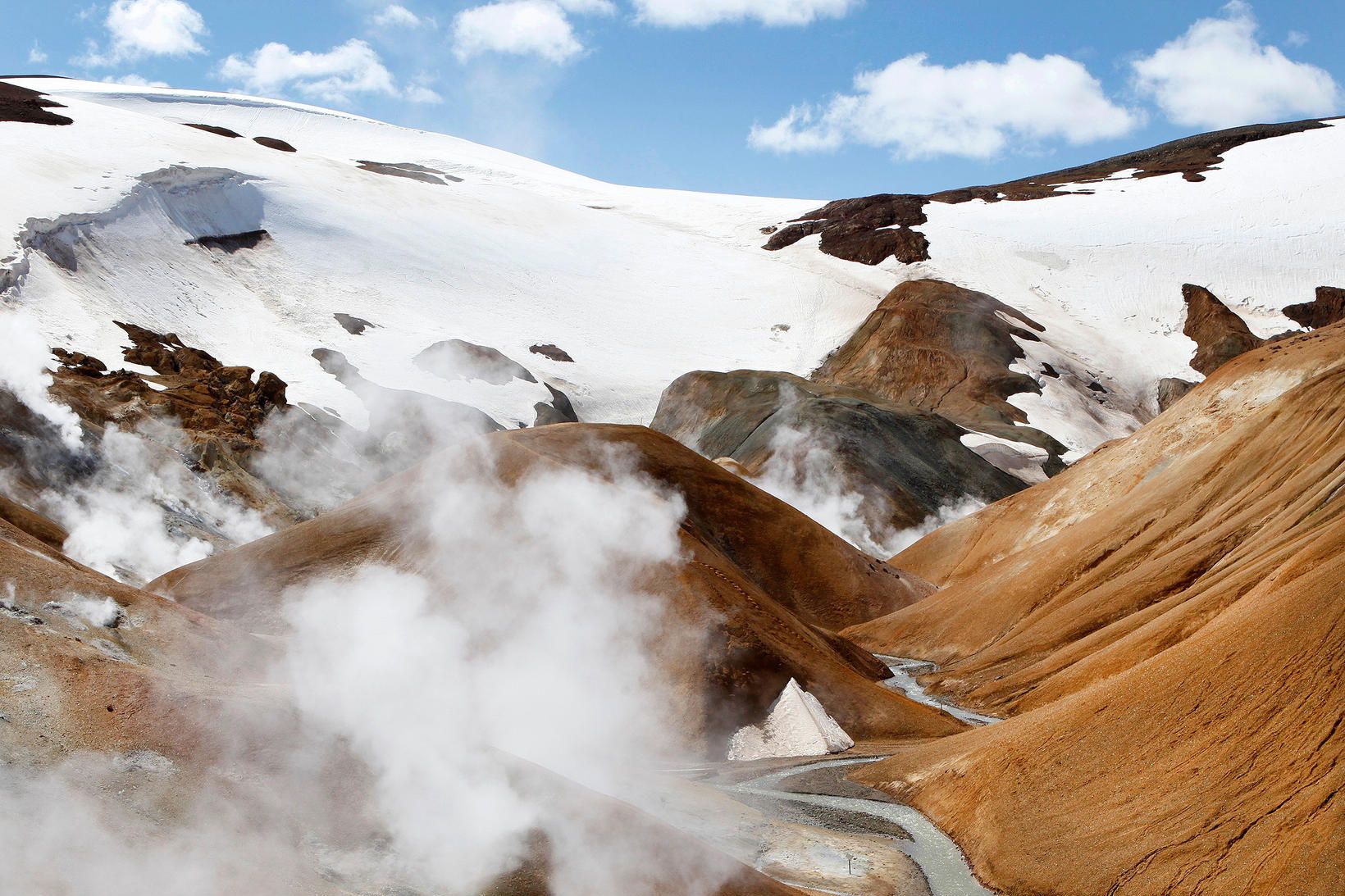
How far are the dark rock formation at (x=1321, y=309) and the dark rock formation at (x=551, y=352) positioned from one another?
57905mm

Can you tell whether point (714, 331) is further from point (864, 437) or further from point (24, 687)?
point (24, 687)

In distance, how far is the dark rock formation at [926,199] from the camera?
381 ft

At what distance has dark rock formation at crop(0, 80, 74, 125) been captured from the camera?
281ft

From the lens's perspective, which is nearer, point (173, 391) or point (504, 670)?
point (504, 670)

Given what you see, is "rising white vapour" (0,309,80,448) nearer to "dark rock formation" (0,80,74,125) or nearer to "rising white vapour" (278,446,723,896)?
"rising white vapour" (278,446,723,896)

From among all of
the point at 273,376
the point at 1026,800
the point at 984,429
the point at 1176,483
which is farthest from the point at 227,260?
the point at 1026,800

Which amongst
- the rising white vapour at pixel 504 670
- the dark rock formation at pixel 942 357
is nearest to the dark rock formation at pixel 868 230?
the dark rock formation at pixel 942 357

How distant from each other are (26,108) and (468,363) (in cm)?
3857

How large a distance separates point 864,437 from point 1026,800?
4887 centimetres

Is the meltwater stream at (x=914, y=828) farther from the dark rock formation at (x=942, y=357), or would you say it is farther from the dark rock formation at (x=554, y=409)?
the dark rock formation at (x=942, y=357)

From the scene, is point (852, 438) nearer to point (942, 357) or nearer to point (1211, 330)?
point (942, 357)

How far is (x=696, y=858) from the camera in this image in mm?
14172

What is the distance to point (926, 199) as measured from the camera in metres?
130

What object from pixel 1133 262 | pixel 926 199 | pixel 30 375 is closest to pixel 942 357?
pixel 1133 262
